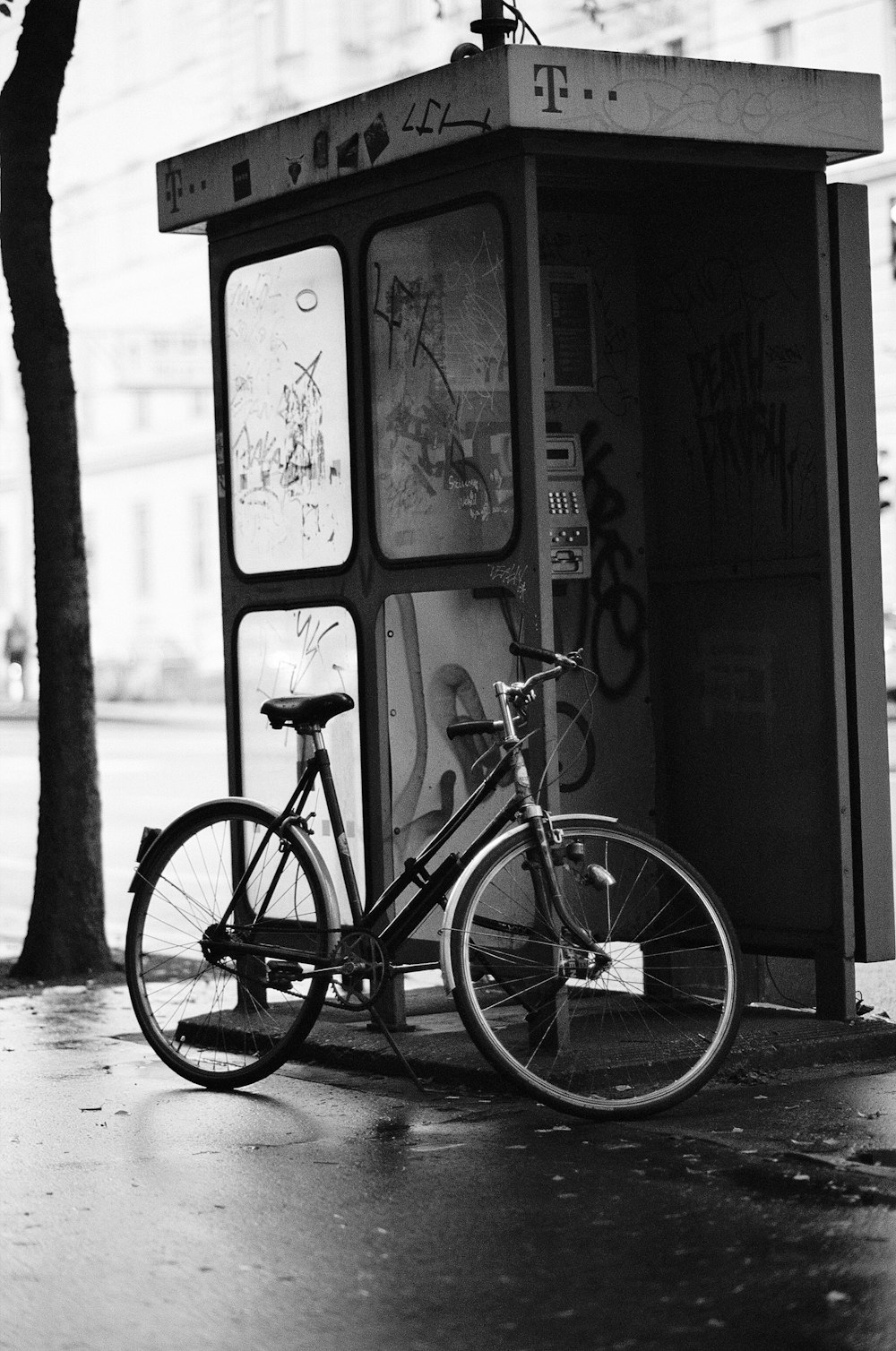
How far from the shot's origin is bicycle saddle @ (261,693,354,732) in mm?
5730

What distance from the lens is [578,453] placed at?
6.54 m

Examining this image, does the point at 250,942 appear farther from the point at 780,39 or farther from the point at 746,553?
the point at 780,39

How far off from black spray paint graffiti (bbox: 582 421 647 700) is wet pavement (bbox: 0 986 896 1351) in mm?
1246

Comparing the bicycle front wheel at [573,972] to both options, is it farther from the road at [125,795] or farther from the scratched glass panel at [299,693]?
the road at [125,795]

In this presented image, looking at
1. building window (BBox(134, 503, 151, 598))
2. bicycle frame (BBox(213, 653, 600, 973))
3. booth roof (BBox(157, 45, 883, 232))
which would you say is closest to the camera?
bicycle frame (BBox(213, 653, 600, 973))

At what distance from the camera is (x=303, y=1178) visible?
4.73 metres

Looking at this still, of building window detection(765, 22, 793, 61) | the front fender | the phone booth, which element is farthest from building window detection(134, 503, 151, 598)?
the front fender

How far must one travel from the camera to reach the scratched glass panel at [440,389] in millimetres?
6117

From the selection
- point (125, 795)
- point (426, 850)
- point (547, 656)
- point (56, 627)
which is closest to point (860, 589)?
point (547, 656)

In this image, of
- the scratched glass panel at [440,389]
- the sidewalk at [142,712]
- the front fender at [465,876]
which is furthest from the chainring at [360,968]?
the sidewalk at [142,712]

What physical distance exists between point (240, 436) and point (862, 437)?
6.59 feet

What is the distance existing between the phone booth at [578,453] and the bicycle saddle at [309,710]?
33 centimetres

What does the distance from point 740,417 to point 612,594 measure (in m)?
0.68

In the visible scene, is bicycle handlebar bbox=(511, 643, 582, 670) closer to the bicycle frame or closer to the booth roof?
the bicycle frame
